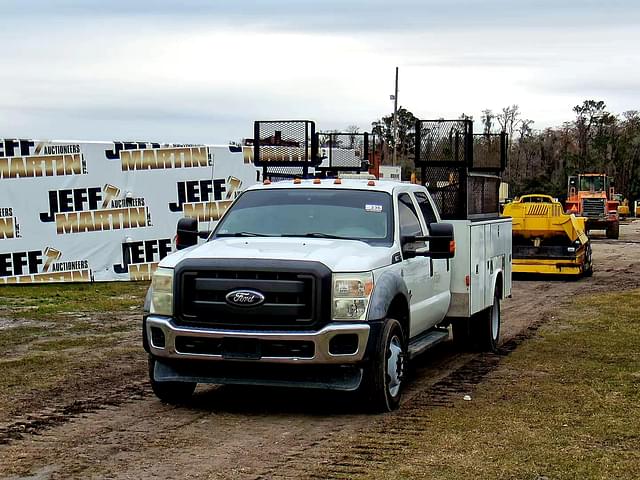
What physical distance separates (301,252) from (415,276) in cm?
160

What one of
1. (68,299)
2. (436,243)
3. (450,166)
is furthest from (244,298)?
(68,299)

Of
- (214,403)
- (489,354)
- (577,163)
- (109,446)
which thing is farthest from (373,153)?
(577,163)

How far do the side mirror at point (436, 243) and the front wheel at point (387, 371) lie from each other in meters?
0.92

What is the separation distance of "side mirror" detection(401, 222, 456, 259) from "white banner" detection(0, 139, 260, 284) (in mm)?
12626

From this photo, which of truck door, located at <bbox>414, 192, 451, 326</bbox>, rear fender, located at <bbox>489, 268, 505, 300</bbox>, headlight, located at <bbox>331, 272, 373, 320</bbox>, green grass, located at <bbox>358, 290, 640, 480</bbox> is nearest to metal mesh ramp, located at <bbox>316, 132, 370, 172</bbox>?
rear fender, located at <bbox>489, 268, 505, 300</bbox>

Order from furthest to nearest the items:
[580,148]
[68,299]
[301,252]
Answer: [580,148], [68,299], [301,252]

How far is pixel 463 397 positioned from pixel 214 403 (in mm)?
2242

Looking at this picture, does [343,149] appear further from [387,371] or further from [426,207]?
[387,371]

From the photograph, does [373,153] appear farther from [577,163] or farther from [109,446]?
[577,163]

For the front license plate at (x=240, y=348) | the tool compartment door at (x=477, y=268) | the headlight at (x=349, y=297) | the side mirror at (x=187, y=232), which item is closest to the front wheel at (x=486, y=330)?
the tool compartment door at (x=477, y=268)

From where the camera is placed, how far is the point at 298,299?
8.28m

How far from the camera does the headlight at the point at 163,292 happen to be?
28.2 feet

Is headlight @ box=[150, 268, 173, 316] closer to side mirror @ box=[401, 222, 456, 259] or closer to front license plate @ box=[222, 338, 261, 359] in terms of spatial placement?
front license plate @ box=[222, 338, 261, 359]

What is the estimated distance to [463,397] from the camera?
9.60 meters
